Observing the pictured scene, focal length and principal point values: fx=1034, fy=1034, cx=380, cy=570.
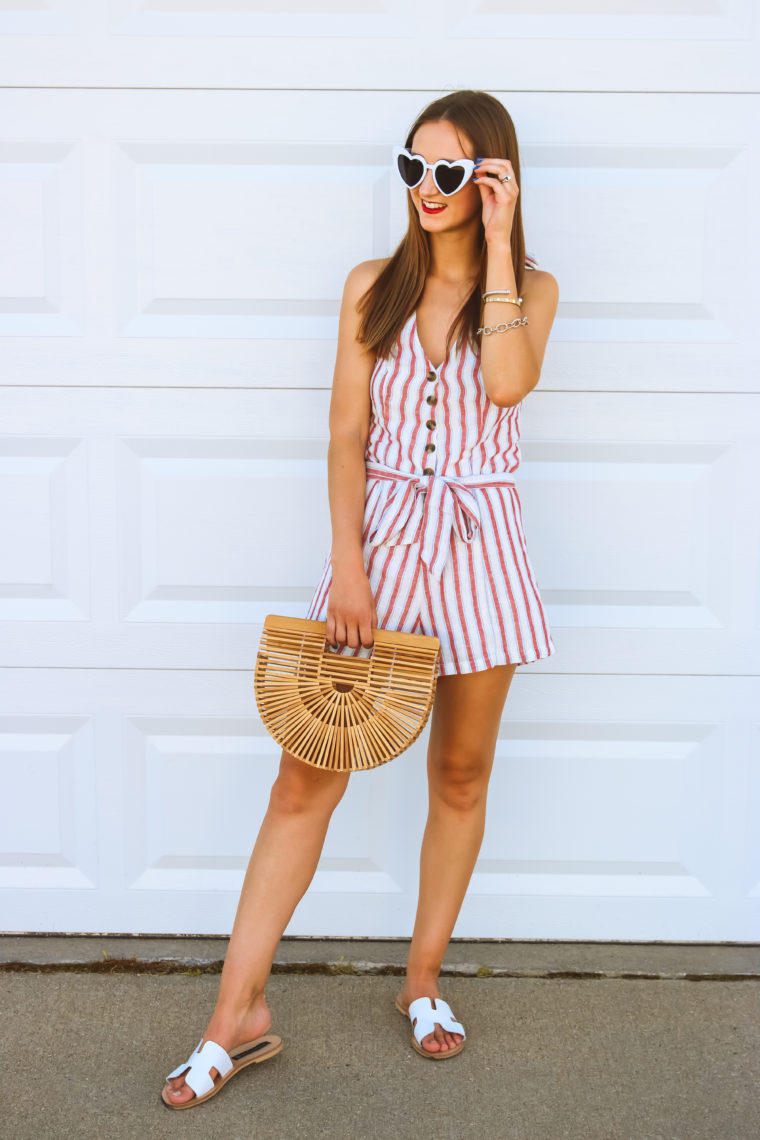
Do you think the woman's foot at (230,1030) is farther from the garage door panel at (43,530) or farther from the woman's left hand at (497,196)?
the woman's left hand at (497,196)

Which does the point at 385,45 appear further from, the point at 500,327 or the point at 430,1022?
the point at 430,1022

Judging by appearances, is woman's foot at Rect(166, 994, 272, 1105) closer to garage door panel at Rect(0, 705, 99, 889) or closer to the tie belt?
garage door panel at Rect(0, 705, 99, 889)

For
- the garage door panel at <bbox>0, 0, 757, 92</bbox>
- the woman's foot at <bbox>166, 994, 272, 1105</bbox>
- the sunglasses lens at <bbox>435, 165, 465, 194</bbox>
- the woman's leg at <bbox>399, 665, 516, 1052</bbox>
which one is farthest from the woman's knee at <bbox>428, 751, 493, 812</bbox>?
the garage door panel at <bbox>0, 0, 757, 92</bbox>

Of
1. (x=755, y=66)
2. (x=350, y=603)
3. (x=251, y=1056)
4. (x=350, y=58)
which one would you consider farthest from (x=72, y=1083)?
(x=755, y=66)

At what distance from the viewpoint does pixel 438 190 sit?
176cm

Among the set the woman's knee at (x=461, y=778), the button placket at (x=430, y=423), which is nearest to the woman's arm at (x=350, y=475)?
the button placket at (x=430, y=423)

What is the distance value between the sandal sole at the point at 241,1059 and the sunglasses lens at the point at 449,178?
1.55 meters

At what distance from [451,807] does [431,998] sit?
391mm

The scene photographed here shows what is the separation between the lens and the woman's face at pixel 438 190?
1.78 metres

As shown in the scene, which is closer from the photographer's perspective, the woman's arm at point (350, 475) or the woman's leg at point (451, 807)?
the woman's arm at point (350, 475)

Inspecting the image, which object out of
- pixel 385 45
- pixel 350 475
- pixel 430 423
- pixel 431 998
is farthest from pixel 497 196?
pixel 431 998

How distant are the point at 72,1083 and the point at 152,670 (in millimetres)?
853

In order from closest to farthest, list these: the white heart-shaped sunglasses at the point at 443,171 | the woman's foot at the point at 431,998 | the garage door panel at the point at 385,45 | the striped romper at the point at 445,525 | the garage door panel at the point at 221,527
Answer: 1. the white heart-shaped sunglasses at the point at 443,171
2. the striped romper at the point at 445,525
3. the woman's foot at the point at 431,998
4. the garage door panel at the point at 385,45
5. the garage door panel at the point at 221,527

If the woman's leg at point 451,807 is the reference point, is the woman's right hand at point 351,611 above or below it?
above
